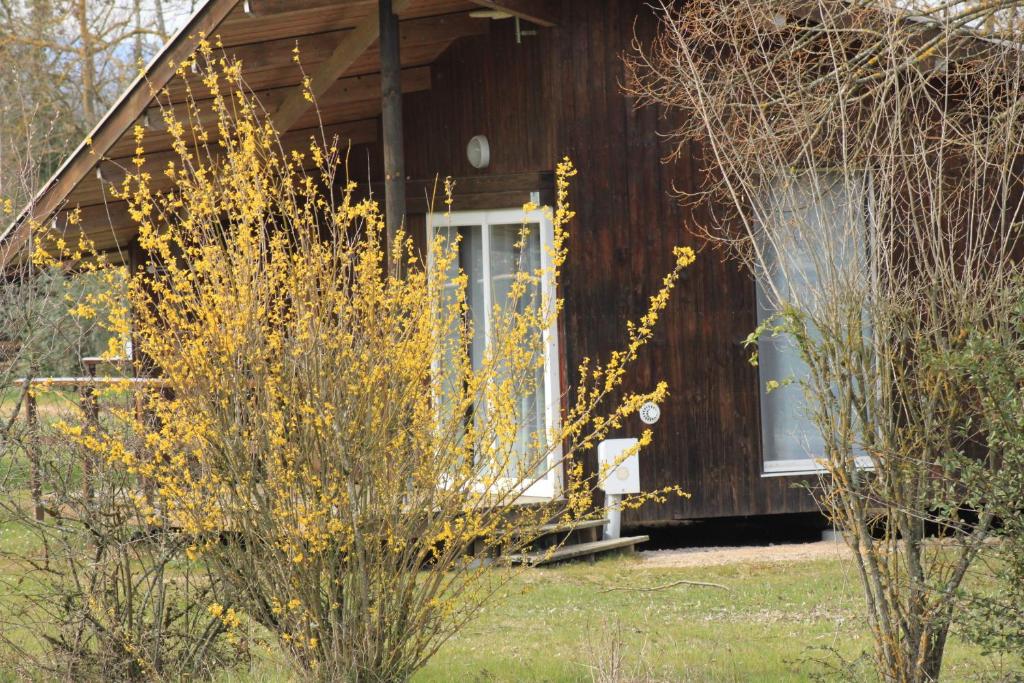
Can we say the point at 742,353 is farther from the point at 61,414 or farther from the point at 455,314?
the point at 61,414

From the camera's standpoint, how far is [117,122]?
30.2 feet

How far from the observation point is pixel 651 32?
10.6 m

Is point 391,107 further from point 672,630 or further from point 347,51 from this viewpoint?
point 672,630

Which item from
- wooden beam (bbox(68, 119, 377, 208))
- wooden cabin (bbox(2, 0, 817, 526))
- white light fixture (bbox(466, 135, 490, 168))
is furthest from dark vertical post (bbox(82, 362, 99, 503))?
white light fixture (bbox(466, 135, 490, 168))

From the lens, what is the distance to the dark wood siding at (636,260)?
10.6 m

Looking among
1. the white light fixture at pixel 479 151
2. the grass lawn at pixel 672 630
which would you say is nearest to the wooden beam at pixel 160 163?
the white light fixture at pixel 479 151

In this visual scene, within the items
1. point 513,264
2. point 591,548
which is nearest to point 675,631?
point 591,548

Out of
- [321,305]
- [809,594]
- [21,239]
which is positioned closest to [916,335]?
[321,305]

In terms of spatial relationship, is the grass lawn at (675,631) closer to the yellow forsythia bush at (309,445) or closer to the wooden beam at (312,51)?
the yellow forsythia bush at (309,445)

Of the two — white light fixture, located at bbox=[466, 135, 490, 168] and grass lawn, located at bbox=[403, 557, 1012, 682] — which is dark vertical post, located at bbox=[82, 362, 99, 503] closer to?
grass lawn, located at bbox=[403, 557, 1012, 682]

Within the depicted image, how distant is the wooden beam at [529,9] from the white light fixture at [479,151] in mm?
1089

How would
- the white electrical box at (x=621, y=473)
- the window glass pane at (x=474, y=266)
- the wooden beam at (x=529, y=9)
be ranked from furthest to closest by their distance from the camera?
the window glass pane at (x=474, y=266)
the white electrical box at (x=621, y=473)
the wooden beam at (x=529, y=9)

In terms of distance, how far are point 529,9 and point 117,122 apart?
3.32 m

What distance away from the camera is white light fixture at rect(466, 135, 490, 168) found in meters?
11.0
